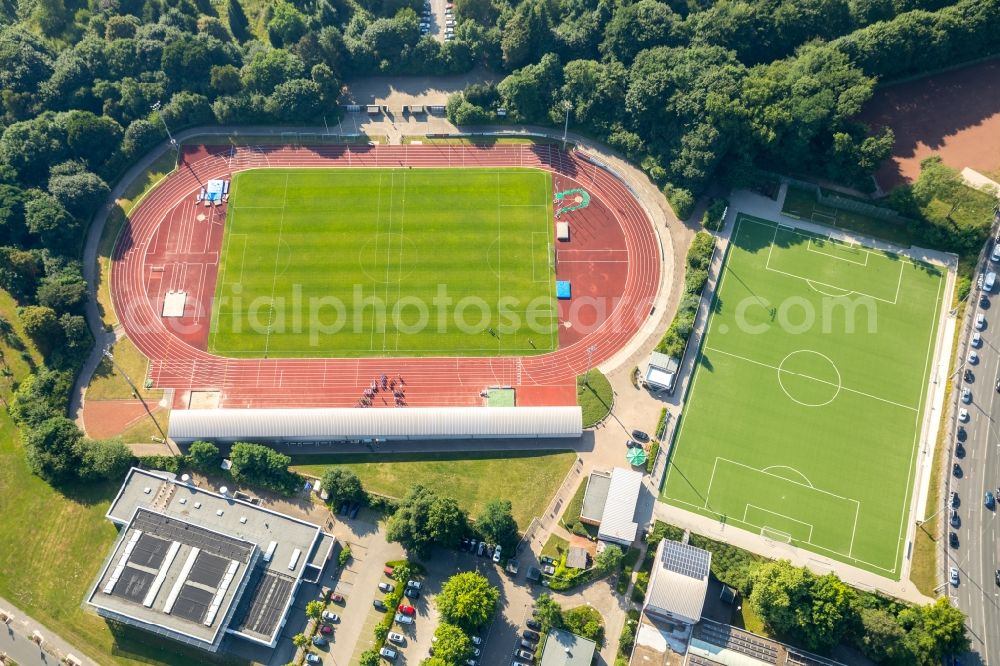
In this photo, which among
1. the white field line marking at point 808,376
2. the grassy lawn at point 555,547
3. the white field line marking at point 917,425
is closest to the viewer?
the grassy lawn at point 555,547

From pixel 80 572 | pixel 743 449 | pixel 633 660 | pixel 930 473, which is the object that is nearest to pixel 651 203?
pixel 743 449

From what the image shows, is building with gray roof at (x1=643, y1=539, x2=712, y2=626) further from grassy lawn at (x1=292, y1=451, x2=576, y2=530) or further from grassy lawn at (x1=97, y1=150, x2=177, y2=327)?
grassy lawn at (x1=97, y1=150, x2=177, y2=327)

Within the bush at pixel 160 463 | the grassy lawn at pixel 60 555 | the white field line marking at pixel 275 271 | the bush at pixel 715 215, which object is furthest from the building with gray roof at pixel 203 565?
the bush at pixel 715 215

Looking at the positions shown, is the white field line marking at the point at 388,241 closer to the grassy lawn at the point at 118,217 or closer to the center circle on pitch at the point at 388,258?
the center circle on pitch at the point at 388,258

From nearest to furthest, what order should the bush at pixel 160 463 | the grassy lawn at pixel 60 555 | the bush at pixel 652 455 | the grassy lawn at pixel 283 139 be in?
the grassy lawn at pixel 60 555
the bush at pixel 652 455
the bush at pixel 160 463
the grassy lawn at pixel 283 139

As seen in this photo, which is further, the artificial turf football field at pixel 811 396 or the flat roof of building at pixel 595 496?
the artificial turf football field at pixel 811 396

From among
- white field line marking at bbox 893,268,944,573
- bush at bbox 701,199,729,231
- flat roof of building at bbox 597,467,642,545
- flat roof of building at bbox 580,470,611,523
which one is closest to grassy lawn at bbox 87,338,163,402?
flat roof of building at bbox 580,470,611,523

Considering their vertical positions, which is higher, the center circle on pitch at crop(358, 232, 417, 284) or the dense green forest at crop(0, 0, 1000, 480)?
the dense green forest at crop(0, 0, 1000, 480)
